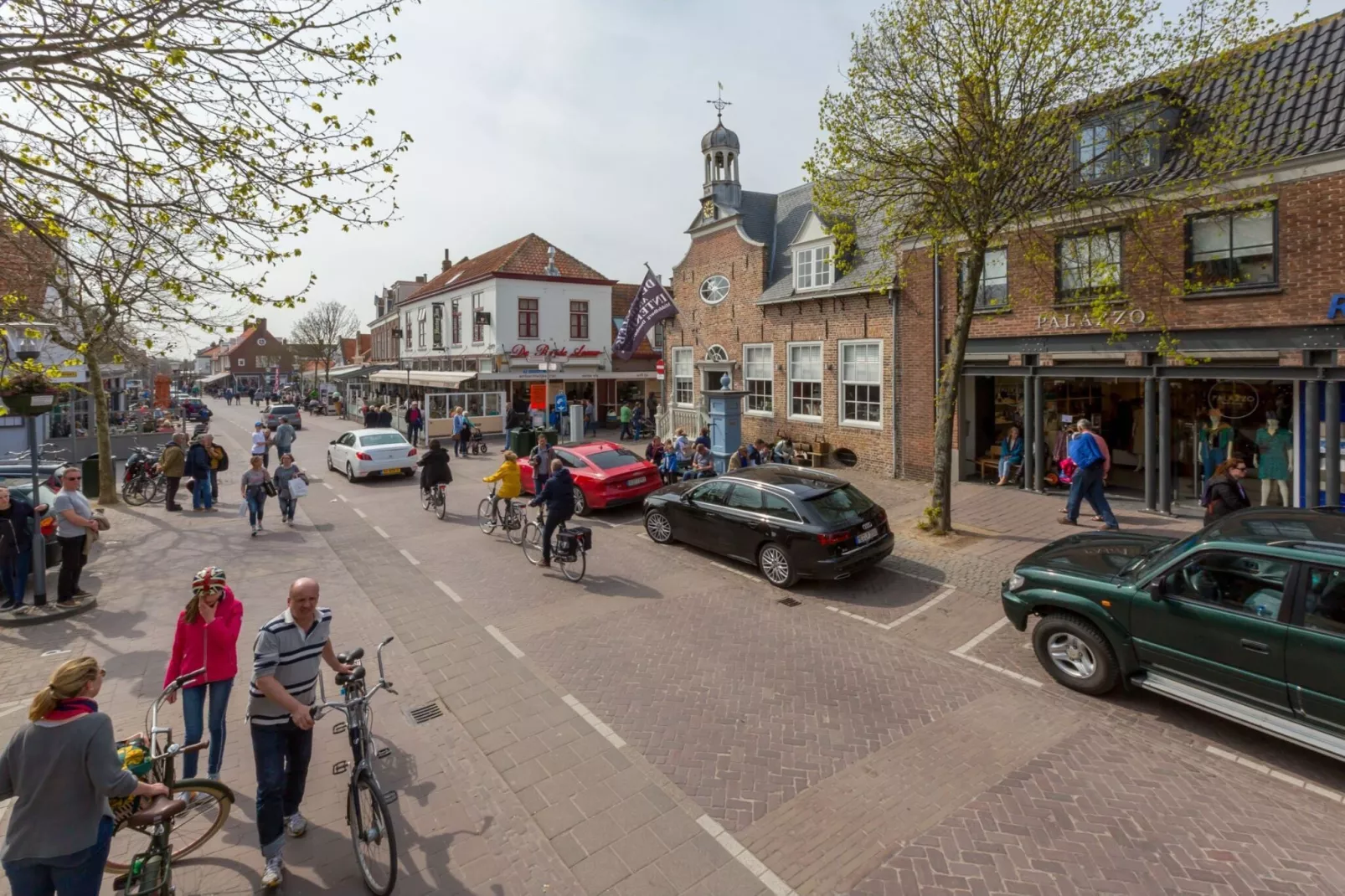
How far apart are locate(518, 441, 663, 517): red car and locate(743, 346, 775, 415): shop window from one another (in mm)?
7311

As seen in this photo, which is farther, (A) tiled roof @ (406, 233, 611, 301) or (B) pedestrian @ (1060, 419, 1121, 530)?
(A) tiled roof @ (406, 233, 611, 301)

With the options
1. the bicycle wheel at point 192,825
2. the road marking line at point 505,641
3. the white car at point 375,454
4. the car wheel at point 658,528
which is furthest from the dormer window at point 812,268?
the bicycle wheel at point 192,825

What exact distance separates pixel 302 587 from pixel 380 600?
544cm

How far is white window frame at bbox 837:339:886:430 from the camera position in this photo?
17.1 m

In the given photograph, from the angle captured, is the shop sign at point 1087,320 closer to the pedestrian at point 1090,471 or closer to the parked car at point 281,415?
the pedestrian at point 1090,471

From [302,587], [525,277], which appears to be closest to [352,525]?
[302,587]

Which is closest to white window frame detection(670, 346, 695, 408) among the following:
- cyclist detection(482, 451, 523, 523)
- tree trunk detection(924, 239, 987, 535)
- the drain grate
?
cyclist detection(482, 451, 523, 523)

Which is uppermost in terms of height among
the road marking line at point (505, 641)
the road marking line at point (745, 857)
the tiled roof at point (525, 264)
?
the tiled roof at point (525, 264)

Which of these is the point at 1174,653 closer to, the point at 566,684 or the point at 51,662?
the point at 566,684

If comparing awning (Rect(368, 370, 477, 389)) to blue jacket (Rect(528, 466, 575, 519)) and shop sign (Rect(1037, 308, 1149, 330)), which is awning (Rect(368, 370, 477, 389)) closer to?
blue jacket (Rect(528, 466, 575, 519))

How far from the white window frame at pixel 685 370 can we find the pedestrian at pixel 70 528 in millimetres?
16907

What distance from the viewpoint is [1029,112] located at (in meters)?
10.2

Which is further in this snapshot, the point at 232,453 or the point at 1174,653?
the point at 232,453

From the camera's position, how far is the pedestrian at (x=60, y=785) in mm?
3004
